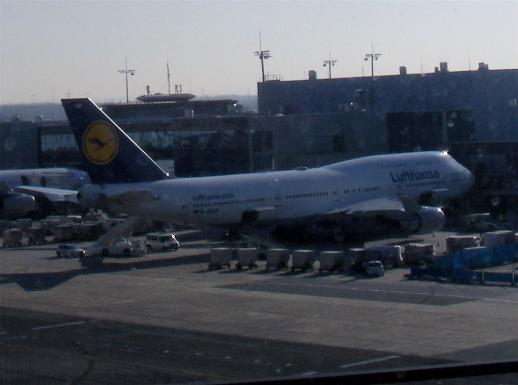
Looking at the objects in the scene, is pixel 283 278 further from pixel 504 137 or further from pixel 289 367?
pixel 504 137

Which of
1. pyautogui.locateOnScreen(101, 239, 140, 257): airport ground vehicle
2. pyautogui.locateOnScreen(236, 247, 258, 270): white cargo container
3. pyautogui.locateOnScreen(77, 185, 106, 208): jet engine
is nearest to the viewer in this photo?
pyautogui.locateOnScreen(236, 247, 258, 270): white cargo container

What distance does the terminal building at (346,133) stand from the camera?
60.0 metres

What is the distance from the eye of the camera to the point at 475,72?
64875mm

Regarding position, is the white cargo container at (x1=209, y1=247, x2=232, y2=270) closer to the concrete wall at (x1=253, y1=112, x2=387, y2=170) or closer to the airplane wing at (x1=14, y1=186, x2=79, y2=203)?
the airplane wing at (x1=14, y1=186, x2=79, y2=203)

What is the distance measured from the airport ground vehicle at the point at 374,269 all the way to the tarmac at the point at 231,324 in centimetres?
33

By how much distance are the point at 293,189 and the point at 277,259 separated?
7.95 m

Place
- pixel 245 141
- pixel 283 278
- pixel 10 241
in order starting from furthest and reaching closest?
pixel 245 141, pixel 10 241, pixel 283 278

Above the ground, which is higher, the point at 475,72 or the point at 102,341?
the point at 475,72

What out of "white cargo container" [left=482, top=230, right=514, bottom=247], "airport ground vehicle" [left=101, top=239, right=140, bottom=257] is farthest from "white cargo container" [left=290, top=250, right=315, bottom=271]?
"airport ground vehicle" [left=101, top=239, right=140, bottom=257]

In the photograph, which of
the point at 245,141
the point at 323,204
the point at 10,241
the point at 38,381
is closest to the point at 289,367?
the point at 38,381

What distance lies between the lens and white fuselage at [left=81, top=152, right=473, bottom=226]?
126 feet

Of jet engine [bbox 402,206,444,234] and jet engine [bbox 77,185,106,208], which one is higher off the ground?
jet engine [bbox 77,185,106,208]

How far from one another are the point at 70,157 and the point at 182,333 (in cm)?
4675

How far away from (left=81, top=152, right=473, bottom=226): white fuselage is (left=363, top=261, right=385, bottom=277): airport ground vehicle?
9.75m
